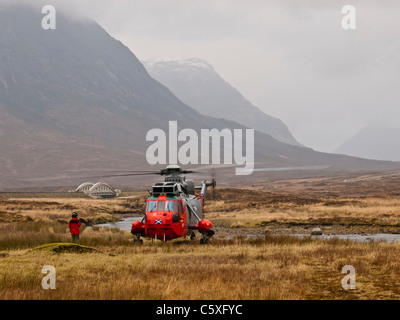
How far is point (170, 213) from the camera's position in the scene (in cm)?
2720

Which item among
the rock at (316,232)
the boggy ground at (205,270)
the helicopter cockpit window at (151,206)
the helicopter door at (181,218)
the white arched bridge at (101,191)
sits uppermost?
the helicopter cockpit window at (151,206)

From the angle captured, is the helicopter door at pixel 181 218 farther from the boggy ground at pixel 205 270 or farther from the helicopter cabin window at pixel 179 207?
the boggy ground at pixel 205 270

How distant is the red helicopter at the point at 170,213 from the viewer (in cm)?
2717

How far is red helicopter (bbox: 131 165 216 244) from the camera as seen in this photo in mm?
27172

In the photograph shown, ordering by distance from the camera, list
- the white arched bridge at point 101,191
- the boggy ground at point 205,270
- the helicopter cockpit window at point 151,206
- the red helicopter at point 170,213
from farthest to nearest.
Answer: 1. the white arched bridge at point 101,191
2. the helicopter cockpit window at point 151,206
3. the red helicopter at point 170,213
4. the boggy ground at point 205,270

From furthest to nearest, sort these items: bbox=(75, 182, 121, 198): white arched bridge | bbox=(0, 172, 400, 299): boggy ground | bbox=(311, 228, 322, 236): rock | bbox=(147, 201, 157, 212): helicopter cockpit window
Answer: bbox=(75, 182, 121, 198): white arched bridge → bbox=(311, 228, 322, 236): rock → bbox=(147, 201, 157, 212): helicopter cockpit window → bbox=(0, 172, 400, 299): boggy ground

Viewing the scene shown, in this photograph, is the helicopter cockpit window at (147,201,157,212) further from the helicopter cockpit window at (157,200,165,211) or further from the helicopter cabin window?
the helicopter cabin window

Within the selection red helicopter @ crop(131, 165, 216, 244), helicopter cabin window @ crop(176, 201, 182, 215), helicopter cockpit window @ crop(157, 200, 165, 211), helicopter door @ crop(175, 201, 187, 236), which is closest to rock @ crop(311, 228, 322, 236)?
red helicopter @ crop(131, 165, 216, 244)

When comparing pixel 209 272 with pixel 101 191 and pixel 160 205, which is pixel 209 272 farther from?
pixel 101 191

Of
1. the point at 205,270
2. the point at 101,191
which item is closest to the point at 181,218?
the point at 205,270

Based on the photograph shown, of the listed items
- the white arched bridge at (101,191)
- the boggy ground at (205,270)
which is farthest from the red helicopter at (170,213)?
the white arched bridge at (101,191)

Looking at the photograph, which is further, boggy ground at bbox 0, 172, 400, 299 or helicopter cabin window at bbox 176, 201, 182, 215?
helicopter cabin window at bbox 176, 201, 182, 215
